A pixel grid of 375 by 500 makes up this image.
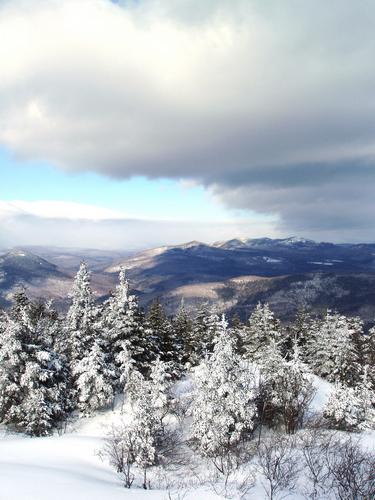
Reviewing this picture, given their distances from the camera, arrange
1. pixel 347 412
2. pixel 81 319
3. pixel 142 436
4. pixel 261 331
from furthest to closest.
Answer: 1. pixel 261 331
2. pixel 81 319
3. pixel 347 412
4. pixel 142 436

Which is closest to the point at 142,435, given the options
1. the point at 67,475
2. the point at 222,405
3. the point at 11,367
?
the point at 67,475

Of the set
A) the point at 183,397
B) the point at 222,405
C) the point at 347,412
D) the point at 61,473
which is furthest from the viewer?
the point at 183,397

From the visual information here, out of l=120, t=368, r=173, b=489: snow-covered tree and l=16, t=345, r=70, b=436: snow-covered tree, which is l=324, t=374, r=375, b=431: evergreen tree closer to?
l=120, t=368, r=173, b=489: snow-covered tree

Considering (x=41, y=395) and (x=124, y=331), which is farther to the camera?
(x=124, y=331)

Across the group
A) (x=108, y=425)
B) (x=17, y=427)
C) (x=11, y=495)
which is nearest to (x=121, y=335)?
(x=108, y=425)

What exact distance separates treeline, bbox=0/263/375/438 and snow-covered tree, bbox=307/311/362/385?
0.15 meters

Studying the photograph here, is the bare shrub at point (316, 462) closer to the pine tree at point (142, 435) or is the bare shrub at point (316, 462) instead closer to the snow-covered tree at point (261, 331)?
the pine tree at point (142, 435)

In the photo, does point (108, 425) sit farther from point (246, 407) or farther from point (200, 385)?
point (246, 407)

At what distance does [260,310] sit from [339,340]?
12.0 metres

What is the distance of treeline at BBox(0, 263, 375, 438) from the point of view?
27.2m

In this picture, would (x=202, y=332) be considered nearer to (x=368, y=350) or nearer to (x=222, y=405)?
(x=222, y=405)

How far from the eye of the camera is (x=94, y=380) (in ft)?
119

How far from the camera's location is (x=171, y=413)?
112 ft

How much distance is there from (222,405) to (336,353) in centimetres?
2682
